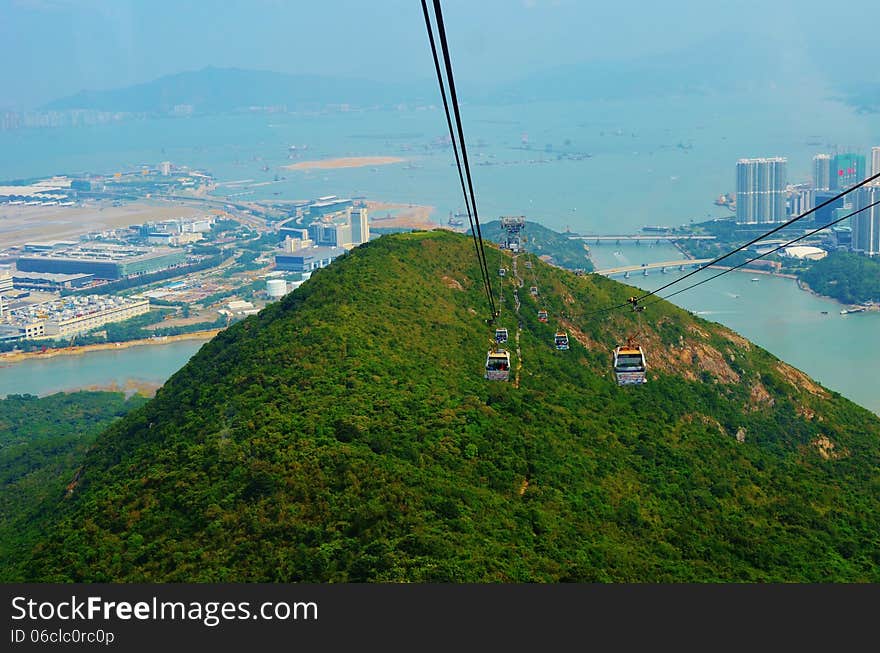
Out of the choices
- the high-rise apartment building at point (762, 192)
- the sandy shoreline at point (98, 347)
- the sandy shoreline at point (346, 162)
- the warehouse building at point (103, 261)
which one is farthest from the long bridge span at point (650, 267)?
Result: the sandy shoreline at point (346, 162)

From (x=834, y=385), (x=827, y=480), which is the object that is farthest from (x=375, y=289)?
(x=834, y=385)

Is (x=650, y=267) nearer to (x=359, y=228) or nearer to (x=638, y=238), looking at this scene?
(x=638, y=238)

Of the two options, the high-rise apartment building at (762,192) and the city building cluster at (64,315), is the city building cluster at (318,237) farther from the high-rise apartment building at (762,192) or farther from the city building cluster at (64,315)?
the high-rise apartment building at (762,192)

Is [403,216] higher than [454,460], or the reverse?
[403,216]

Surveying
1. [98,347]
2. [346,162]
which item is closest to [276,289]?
[98,347]

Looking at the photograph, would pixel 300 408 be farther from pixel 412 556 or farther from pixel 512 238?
pixel 512 238

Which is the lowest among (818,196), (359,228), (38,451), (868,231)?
(38,451)

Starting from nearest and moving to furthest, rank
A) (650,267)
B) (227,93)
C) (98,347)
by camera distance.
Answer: (98,347) < (650,267) < (227,93)
